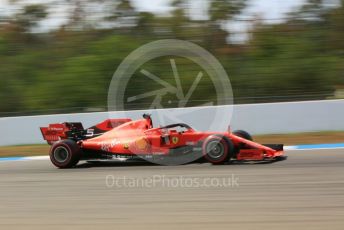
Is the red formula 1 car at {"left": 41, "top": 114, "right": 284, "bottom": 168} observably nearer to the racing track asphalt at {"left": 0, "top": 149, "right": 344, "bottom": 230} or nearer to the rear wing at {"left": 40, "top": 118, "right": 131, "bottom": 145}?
the rear wing at {"left": 40, "top": 118, "right": 131, "bottom": 145}

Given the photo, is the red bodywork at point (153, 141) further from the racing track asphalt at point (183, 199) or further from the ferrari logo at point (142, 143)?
the racing track asphalt at point (183, 199)

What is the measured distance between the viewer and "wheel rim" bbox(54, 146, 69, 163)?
10.1 meters

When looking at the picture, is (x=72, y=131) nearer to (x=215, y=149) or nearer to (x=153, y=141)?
(x=153, y=141)

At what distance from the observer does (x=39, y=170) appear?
33.8 feet

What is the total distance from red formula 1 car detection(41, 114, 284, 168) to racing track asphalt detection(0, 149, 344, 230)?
230 mm

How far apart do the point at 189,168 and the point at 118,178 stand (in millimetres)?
1347

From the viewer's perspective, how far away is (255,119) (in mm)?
14828

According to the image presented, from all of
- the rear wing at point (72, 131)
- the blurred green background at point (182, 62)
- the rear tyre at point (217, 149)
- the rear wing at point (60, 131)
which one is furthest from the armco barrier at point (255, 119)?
the rear tyre at point (217, 149)

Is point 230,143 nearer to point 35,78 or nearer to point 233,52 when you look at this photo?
point 233,52

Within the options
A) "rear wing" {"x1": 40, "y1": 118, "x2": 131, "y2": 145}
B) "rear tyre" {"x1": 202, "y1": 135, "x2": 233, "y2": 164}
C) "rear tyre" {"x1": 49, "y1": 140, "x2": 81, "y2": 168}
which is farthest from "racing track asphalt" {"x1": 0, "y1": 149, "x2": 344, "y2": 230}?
"rear wing" {"x1": 40, "y1": 118, "x2": 131, "y2": 145}

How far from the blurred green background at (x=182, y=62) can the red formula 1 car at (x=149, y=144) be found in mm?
6214

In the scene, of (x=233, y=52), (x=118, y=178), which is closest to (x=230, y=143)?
(x=118, y=178)

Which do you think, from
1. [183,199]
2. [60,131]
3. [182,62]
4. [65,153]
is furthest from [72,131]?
[182,62]

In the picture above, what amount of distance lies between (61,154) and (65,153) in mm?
105
